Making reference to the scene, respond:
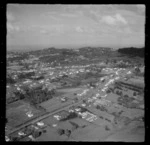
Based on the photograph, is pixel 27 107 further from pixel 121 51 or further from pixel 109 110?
pixel 121 51

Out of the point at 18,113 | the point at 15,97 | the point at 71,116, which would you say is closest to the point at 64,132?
the point at 71,116

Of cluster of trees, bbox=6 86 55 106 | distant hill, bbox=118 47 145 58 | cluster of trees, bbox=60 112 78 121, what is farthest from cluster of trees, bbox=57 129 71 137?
distant hill, bbox=118 47 145 58

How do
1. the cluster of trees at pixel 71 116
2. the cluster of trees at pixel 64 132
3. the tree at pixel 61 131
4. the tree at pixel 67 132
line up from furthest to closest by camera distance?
the cluster of trees at pixel 71 116, the tree at pixel 61 131, the cluster of trees at pixel 64 132, the tree at pixel 67 132

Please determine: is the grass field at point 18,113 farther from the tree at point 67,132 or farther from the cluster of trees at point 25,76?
the cluster of trees at point 25,76

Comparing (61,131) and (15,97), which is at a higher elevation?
(15,97)

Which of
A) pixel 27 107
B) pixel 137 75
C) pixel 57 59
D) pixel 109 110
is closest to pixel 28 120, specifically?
pixel 27 107

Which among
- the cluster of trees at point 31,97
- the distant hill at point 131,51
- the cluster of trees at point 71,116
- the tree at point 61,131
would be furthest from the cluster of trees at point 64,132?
the distant hill at point 131,51


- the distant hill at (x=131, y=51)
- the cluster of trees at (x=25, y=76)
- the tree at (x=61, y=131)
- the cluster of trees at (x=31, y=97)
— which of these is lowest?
the tree at (x=61, y=131)

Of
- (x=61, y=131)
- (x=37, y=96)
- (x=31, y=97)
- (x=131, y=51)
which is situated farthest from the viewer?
(x=131, y=51)

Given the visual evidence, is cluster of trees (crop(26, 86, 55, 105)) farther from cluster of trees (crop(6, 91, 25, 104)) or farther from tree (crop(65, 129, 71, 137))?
tree (crop(65, 129, 71, 137))

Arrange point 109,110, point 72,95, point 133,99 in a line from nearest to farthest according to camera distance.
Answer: point 109,110
point 133,99
point 72,95

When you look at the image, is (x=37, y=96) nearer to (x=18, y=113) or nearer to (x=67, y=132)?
(x=18, y=113)
